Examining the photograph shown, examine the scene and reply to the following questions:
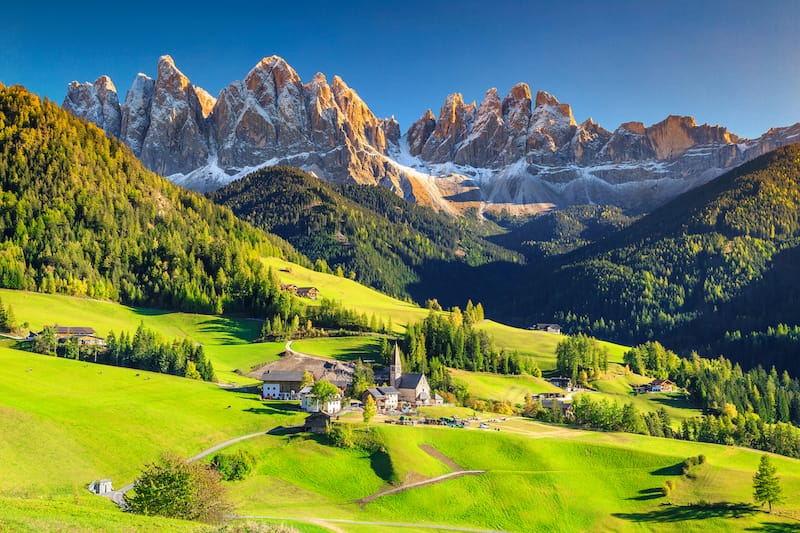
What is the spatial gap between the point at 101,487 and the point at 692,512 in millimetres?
69426

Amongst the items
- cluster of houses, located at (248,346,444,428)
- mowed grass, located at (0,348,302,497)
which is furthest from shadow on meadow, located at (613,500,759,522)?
mowed grass, located at (0,348,302,497)

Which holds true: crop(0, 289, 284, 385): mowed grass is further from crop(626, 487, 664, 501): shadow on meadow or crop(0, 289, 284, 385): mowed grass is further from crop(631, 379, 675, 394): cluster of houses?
crop(631, 379, 675, 394): cluster of houses

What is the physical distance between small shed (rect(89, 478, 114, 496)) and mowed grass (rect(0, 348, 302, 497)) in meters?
1.15

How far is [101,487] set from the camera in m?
72.4

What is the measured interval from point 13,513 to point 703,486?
82502 millimetres

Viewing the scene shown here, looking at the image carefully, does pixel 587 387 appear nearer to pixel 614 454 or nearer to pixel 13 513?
pixel 614 454

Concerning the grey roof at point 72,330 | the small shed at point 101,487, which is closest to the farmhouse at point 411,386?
the grey roof at point 72,330

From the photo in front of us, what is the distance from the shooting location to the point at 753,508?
3383 inches

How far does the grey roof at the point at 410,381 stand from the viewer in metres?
139

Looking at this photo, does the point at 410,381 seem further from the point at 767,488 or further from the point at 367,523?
the point at 767,488

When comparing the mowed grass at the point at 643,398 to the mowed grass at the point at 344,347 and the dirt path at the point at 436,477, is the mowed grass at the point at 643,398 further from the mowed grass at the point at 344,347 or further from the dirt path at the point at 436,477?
the dirt path at the point at 436,477

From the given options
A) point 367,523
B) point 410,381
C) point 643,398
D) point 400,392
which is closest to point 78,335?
point 400,392

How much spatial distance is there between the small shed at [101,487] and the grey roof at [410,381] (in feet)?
239

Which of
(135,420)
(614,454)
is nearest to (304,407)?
(135,420)
